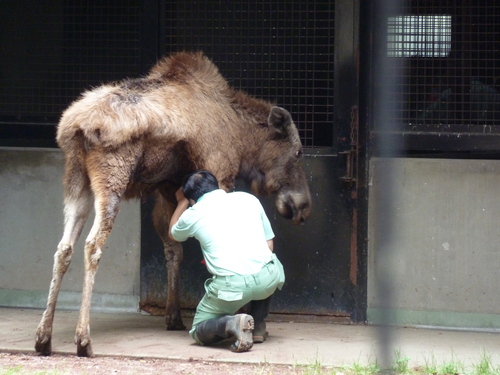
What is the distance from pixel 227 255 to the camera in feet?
19.5

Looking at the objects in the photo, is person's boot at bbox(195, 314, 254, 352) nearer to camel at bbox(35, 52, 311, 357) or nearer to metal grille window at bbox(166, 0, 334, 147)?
camel at bbox(35, 52, 311, 357)

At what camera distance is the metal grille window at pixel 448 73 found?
7.27m

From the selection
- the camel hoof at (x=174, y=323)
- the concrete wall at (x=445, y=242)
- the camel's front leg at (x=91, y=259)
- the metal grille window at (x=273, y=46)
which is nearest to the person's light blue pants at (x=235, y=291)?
the camel hoof at (x=174, y=323)

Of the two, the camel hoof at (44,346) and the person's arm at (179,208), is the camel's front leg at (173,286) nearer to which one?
the person's arm at (179,208)

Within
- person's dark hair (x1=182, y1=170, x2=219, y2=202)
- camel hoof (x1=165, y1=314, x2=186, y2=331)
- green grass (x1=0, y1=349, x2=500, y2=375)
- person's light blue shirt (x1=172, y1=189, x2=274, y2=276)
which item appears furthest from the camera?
camel hoof (x1=165, y1=314, x2=186, y2=331)

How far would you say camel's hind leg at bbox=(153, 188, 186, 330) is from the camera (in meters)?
6.88

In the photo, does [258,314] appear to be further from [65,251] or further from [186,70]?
[186,70]

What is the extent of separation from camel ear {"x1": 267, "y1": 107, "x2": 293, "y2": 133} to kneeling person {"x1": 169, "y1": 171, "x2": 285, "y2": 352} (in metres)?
0.86

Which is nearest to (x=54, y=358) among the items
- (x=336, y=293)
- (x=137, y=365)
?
(x=137, y=365)

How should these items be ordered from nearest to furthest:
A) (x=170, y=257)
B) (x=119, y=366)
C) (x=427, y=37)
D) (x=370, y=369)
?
(x=370, y=369)
(x=119, y=366)
(x=170, y=257)
(x=427, y=37)

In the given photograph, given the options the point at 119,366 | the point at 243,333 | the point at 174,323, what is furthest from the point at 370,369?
the point at 174,323

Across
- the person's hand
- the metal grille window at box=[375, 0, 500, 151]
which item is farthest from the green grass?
the metal grille window at box=[375, 0, 500, 151]

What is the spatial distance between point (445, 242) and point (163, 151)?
2.70m

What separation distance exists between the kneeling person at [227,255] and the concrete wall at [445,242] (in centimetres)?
151
